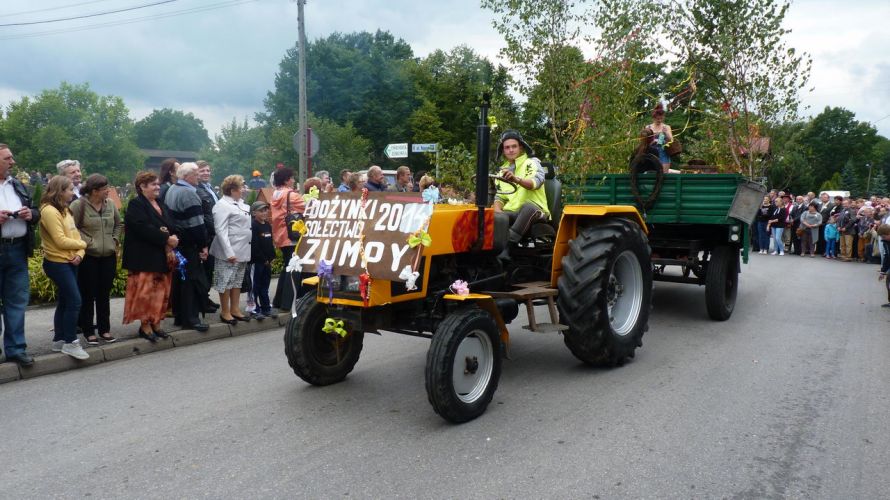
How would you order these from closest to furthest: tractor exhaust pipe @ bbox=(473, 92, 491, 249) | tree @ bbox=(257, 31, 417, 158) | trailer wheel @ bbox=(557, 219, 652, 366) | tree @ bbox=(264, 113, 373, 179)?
tractor exhaust pipe @ bbox=(473, 92, 491, 249) < trailer wheel @ bbox=(557, 219, 652, 366) < tree @ bbox=(264, 113, 373, 179) < tree @ bbox=(257, 31, 417, 158)

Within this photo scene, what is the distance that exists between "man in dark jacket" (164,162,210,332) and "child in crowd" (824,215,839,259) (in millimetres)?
17622

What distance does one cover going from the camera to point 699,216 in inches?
321

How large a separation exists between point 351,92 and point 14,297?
4511 cm

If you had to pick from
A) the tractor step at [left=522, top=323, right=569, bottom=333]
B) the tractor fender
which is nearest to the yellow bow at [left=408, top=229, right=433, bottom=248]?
the tractor step at [left=522, top=323, right=569, bottom=333]

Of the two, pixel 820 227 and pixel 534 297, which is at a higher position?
pixel 820 227

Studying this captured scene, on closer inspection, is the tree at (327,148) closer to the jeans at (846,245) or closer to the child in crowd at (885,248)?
the jeans at (846,245)

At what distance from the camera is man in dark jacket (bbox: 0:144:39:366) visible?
5848mm

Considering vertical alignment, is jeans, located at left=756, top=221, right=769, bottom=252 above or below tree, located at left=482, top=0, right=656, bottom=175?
below

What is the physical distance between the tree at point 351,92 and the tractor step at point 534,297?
142 feet

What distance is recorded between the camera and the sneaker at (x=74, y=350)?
6.27 metres

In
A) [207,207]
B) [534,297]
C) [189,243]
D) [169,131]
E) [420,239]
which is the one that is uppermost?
[169,131]

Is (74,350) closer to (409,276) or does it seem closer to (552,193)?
(409,276)

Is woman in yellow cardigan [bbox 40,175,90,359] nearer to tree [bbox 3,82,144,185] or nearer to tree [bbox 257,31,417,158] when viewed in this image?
tree [bbox 257,31,417,158]

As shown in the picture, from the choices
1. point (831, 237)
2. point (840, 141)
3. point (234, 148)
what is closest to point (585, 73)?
point (831, 237)
